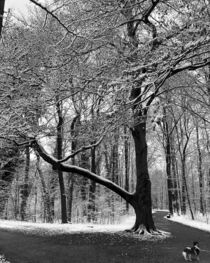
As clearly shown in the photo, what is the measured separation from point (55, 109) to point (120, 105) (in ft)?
40.3

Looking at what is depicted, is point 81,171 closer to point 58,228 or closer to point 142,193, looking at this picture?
point 142,193

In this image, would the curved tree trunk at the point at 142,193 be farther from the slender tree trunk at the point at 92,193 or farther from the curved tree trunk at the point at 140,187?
the slender tree trunk at the point at 92,193

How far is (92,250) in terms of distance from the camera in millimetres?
9500

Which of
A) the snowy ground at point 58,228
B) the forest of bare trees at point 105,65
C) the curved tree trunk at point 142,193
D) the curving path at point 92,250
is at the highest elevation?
the forest of bare trees at point 105,65

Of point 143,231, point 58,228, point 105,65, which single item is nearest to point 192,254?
point 105,65

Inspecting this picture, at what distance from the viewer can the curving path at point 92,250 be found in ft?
26.7

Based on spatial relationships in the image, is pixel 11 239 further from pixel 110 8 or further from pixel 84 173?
pixel 110 8

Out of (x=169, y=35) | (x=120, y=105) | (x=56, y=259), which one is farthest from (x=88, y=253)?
(x=169, y=35)

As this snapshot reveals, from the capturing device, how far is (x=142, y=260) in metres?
8.10

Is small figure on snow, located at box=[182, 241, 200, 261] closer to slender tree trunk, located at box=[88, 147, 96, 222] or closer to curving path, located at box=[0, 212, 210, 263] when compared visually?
curving path, located at box=[0, 212, 210, 263]

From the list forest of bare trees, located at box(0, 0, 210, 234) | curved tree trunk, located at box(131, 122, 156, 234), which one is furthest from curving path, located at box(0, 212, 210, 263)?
forest of bare trees, located at box(0, 0, 210, 234)

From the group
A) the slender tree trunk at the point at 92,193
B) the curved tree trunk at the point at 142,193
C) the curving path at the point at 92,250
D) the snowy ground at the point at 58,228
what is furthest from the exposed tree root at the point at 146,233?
the slender tree trunk at the point at 92,193

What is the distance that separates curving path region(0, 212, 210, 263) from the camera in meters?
8.15

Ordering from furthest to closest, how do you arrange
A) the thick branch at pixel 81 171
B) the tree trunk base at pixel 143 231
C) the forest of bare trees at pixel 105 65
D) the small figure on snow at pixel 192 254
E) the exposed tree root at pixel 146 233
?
the thick branch at pixel 81 171, the tree trunk base at pixel 143 231, the exposed tree root at pixel 146 233, the small figure on snow at pixel 192 254, the forest of bare trees at pixel 105 65
